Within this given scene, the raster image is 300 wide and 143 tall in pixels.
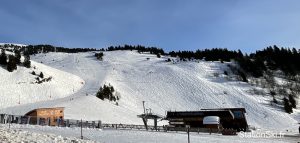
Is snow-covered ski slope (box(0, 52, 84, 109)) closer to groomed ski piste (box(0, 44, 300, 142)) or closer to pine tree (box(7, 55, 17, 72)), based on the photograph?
groomed ski piste (box(0, 44, 300, 142))

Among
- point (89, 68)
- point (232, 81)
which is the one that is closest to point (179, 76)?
point (232, 81)

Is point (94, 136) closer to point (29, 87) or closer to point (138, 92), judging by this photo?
point (29, 87)

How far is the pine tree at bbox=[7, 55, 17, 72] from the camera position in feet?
362

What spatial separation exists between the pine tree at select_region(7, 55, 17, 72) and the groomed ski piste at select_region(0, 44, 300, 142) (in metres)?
1.29

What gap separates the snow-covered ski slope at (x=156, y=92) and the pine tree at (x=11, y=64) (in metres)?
19.2

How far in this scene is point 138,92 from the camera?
397 ft

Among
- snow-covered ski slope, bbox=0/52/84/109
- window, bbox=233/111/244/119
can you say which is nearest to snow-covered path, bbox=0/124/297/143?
window, bbox=233/111/244/119

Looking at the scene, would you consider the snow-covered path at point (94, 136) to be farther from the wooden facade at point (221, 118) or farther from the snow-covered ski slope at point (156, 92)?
the wooden facade at point (221, 118)

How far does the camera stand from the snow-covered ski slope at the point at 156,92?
276ft

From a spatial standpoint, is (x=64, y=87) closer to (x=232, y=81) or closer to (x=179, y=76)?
(x=179, y=76)

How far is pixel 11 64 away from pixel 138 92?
3662 centimetres

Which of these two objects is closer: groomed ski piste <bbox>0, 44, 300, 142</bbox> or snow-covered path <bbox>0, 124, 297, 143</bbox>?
snow-covered path <bbox>0, 124, 297, 143</bbox>

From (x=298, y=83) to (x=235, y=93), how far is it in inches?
1021

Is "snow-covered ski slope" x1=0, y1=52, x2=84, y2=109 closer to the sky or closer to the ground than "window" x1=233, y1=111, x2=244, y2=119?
closer to the sky
